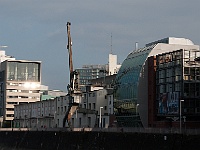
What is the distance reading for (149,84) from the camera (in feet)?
384

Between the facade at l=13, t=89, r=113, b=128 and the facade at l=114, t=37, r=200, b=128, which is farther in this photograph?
the facade at l=13, t=89, r=113, b=128

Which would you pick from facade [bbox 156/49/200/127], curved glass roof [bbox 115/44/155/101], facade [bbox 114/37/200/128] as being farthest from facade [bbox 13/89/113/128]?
facade [bbox 156/49/200/127]

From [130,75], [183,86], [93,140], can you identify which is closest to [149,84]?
[130,75]

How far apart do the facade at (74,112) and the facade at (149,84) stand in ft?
Answer: 23.9

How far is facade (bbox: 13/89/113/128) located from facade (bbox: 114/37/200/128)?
7.29 metres

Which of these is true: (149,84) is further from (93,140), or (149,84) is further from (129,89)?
(93,140)

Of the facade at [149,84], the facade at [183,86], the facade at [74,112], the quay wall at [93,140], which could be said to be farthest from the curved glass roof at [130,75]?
the quay wall at [93,140]

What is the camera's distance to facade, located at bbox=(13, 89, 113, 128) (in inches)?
5349

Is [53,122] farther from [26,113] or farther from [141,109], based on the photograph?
[141,109]

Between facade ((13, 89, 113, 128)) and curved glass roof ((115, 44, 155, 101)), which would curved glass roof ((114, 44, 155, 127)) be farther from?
facade ((13, 89, 113, 128))

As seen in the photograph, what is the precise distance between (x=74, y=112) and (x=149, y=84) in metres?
22.0

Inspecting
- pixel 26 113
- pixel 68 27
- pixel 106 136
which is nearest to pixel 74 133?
pixel 106 136

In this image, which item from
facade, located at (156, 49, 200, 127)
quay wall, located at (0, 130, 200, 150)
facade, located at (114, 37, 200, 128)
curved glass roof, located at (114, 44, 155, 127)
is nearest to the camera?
quay wall, located at (0, 130, 200, 150)

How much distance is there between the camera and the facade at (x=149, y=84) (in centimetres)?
10544
